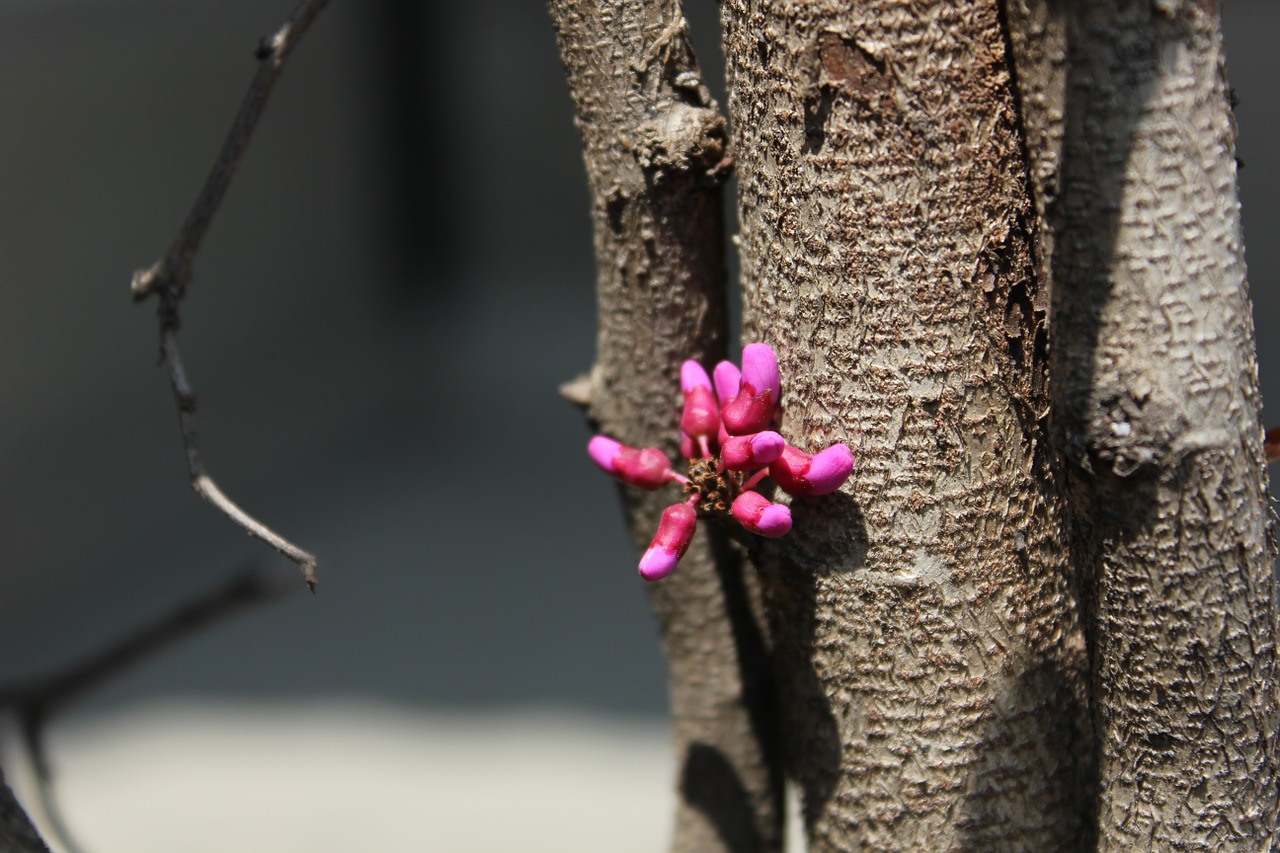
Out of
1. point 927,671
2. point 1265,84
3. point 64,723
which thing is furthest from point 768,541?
point 1265,84

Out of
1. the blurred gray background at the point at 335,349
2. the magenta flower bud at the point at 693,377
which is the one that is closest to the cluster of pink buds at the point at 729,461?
the magenta flower bud at the point at 693,377

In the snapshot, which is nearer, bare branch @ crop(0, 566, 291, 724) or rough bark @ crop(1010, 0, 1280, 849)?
rough bark @ crop(1010, 0, 1280, 849)

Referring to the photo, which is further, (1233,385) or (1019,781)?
(1019,781)

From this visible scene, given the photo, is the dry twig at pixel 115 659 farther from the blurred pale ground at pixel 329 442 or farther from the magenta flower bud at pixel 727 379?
the blurred pale ground at pixel 329 442

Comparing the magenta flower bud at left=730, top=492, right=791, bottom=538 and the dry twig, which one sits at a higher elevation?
the magenta flower bud at left=730, top=492, right=791, bottom=538

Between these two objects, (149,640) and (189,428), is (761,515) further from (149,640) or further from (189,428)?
(149,640)

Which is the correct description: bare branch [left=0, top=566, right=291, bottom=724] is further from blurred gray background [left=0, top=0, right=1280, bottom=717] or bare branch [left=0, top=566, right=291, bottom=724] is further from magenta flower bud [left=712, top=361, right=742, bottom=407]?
blurred gray background [left=0, top=0, right=1280, bottom=717]

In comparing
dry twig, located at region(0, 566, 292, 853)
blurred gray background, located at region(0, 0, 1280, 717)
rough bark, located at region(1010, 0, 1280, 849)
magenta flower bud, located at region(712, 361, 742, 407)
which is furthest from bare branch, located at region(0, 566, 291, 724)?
blurred gray background, located at region(0, 0, 1280, 717)

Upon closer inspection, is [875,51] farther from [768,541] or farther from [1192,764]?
[1192,764]
